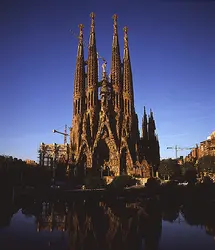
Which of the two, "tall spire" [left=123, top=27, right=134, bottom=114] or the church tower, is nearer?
the church tower

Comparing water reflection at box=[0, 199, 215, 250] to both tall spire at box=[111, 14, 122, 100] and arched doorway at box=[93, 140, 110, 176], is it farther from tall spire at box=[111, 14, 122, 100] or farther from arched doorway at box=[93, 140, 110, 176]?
tall spire at box=[111, 14, 122, 100]

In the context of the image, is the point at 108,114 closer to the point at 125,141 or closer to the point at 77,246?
the point at 125,141

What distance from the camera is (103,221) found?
16.3 meters

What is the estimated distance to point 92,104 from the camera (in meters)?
59.0

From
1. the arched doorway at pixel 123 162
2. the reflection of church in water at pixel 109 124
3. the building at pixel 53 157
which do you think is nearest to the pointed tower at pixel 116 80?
the reflection of church in water at pixel 109 124

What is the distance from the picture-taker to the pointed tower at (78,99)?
56.7m

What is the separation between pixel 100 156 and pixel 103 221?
40.5m

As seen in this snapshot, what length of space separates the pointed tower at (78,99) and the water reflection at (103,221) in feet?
111

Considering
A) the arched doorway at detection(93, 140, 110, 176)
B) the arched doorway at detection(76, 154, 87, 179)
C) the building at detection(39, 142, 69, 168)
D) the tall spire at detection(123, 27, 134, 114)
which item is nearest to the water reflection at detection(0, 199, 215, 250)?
the building at detection(39, 142, 69, 168)

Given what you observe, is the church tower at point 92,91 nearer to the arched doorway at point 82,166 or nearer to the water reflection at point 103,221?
the arched doorway at point 82,166

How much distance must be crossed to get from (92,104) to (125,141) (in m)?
12.0

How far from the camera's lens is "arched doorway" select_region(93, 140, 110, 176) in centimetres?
5332

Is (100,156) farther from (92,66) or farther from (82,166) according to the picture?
(92,66)

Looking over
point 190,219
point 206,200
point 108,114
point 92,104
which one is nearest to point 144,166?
point 108,114
